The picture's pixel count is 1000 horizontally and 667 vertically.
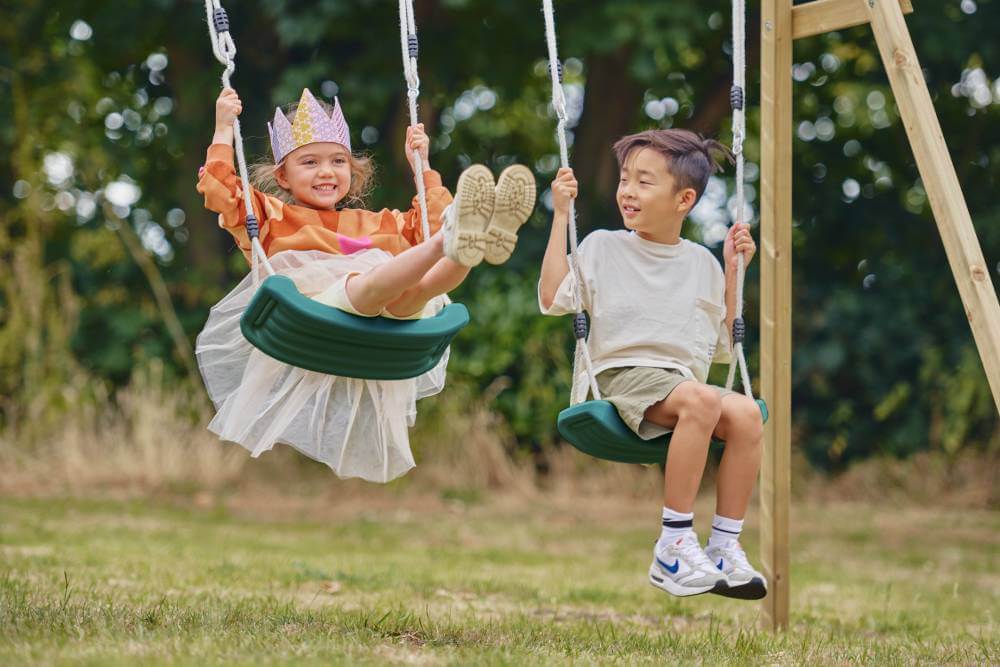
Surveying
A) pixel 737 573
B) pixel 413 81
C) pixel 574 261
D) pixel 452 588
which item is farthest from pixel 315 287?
pixel 452 588

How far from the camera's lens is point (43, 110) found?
11211 mm

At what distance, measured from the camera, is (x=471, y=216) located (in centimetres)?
367

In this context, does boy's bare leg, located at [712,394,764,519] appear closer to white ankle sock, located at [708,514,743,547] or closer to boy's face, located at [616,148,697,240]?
white ankle sock, located at [708,514,743,547]

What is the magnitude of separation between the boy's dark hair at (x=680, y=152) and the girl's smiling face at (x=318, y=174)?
972 millimetres

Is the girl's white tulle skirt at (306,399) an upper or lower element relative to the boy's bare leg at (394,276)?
lower

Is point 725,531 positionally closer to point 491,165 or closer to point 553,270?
point 553,270

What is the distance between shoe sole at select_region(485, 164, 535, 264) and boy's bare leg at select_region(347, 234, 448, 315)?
17cm

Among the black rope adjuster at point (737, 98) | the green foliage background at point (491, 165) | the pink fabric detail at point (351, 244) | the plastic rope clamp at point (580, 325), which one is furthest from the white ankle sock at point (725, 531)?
the green foliage background at point (491, 165)

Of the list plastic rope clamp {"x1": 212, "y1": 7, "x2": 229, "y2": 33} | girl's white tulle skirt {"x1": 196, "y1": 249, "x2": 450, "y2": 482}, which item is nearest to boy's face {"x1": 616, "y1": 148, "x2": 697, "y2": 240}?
girl's white tulle skirt {"x1": 196, "y1": 249, "x2": 450, "y2": 482}

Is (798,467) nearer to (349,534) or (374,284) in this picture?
(349,534)

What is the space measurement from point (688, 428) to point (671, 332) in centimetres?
40

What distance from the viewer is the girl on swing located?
423cm

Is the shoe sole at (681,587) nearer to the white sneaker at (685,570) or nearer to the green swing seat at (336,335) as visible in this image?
the white sneaker at (685,570)

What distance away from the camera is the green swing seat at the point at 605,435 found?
3980 mm
